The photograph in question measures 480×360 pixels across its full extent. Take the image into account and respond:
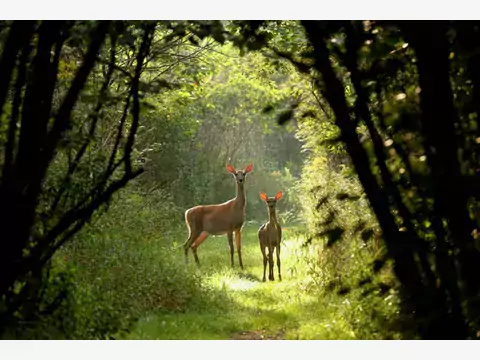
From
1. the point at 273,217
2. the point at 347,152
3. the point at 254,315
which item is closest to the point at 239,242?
the point at 273,217

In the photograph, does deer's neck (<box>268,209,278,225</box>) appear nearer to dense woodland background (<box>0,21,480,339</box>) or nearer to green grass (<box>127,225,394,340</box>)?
green grass (<box>127,225,394,340</box>)

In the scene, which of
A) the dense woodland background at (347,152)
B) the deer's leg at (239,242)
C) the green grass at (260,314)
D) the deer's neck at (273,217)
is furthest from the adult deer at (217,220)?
the dense woodland background at (347,152)

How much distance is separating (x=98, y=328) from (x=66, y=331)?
0.21m

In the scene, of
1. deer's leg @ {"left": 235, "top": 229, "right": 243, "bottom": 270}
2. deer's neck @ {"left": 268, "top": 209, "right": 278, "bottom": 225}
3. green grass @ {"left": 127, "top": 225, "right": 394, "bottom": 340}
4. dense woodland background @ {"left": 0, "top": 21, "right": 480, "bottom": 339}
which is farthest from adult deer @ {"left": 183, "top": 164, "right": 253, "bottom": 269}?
dense woodland background @ {"left": 0, "top": 21, "right": 480, "bottom": 339}

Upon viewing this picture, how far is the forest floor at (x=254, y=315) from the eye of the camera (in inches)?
236

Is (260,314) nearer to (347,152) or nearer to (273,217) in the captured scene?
(273,217)

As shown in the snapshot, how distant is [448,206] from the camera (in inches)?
95.8

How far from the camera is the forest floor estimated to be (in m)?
6.00

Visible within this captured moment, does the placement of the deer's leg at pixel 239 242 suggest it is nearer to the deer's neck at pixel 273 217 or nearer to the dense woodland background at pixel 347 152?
the deer's neck at pixel 273 217

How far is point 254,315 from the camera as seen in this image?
24.1ft

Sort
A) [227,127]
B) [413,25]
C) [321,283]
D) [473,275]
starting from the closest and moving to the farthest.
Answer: [413,25] < [473,275] < [321,283] < [227,127]
